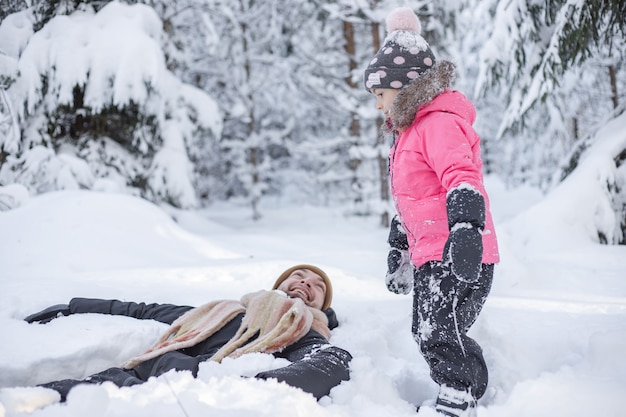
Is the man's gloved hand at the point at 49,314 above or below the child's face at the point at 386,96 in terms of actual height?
below

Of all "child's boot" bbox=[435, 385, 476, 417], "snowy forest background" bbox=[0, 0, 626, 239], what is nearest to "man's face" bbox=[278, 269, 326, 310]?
"child's boot" bbox=[435, 385, 476, 417]

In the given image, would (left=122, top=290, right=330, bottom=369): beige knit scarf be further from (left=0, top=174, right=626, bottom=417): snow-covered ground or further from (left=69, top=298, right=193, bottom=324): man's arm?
(left=69, top=298, right=193, bottom=324): man's arm

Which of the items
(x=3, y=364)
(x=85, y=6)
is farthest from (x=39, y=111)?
(x=3, y=364)

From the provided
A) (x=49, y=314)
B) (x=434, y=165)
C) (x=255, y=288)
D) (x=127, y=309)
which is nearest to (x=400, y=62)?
(x=434, y=165)

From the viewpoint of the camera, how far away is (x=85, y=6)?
805cm

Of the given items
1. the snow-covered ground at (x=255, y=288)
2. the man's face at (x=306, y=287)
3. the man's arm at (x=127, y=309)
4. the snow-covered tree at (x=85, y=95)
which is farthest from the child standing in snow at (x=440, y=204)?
the snow-covered tree at (x=85, y=95)

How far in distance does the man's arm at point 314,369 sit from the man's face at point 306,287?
62 centimetres

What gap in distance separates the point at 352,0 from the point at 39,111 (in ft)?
20.1

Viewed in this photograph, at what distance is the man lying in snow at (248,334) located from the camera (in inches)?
83.9

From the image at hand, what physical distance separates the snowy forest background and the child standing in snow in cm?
351

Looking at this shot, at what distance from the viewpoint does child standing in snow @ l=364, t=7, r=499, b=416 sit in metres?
1.93

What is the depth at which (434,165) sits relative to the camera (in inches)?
83.0

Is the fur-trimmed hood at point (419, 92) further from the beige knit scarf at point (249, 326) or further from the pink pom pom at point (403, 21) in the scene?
the beige knit scarf at point (249, 326)

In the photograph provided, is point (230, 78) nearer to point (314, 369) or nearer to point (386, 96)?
point (386, 96)
